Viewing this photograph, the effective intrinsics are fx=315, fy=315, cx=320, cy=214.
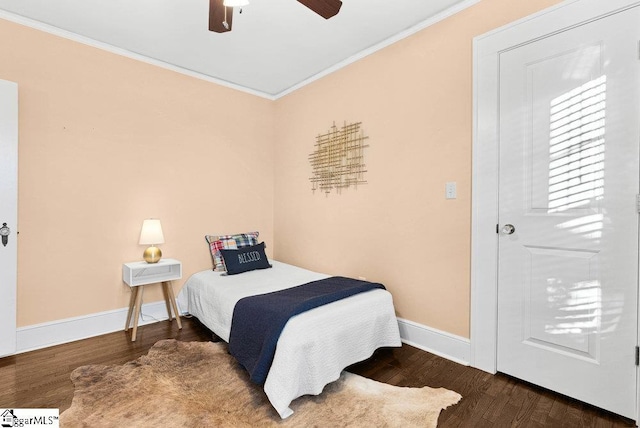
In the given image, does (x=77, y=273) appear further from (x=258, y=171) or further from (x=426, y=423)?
(x=426, y=423)

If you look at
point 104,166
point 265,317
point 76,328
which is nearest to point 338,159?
point 265,317

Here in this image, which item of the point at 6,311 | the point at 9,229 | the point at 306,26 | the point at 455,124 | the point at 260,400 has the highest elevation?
the point at 306,26

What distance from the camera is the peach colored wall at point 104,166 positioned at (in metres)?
2.60

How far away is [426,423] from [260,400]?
0.95 meters

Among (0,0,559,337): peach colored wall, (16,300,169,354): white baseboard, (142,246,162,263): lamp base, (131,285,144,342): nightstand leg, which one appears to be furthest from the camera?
(142,246,162,263): lamp base

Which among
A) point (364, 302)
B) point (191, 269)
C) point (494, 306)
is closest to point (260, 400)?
point (364, 302)

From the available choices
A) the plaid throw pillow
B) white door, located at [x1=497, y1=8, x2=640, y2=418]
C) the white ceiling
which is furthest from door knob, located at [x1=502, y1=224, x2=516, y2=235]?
the plaid throw pillow

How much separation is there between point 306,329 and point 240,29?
2.46 meters

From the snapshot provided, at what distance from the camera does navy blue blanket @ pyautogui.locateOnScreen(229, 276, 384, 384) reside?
188 cm

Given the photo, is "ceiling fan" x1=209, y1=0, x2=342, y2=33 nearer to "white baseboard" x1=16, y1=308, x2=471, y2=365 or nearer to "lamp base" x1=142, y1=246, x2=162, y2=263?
"lamp base" x1=142, y1=246, x2=162, y2=263

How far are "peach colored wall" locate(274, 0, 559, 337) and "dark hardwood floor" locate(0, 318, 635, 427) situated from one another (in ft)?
1.17

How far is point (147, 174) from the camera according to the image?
3.18m

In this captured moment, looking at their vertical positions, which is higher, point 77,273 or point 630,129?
point 630,129

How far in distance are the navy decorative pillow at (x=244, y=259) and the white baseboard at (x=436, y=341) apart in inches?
60.4
